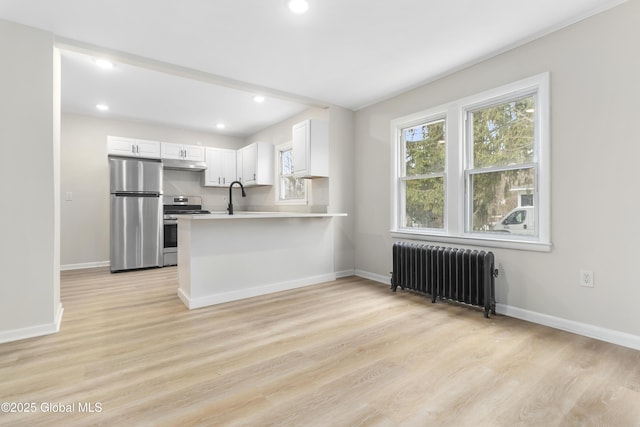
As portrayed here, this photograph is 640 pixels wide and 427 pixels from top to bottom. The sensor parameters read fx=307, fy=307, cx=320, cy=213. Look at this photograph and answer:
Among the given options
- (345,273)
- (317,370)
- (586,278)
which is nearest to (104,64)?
(317,370)

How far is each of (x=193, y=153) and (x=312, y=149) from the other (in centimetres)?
288

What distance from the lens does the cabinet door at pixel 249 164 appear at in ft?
19.1

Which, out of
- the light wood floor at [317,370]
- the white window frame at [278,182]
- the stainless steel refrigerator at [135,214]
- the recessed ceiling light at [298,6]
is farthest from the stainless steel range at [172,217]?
the recessed ceiling light at [298,6]

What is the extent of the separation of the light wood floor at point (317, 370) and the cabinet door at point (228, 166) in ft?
12.0

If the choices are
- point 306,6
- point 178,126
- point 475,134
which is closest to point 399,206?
point 475,134

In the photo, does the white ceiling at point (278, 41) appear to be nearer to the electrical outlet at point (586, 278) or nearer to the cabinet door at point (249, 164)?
the cabinet door at point (249, 164)

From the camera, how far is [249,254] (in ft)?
11.9

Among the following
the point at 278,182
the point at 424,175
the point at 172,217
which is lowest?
the point at 172,217

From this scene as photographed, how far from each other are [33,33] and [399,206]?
13.2ft

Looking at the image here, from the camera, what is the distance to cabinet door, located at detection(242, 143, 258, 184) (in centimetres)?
582

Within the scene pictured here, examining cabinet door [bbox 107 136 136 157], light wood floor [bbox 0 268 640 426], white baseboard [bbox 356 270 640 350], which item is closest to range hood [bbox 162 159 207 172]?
cabinet door [bbox 107 136 136 157]

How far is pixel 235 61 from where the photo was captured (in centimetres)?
322

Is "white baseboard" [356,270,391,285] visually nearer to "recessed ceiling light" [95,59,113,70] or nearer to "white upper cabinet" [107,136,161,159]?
"recessed ceiling light" [95,59,113,70]

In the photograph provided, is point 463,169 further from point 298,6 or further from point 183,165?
point 183,165
